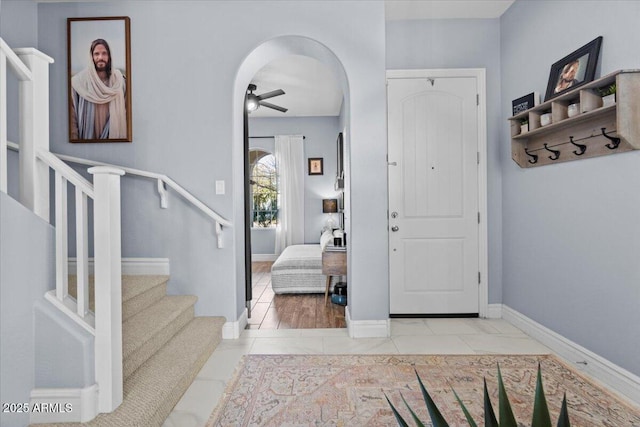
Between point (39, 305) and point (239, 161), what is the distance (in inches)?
72.3

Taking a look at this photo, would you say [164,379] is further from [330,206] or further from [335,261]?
[330,206]

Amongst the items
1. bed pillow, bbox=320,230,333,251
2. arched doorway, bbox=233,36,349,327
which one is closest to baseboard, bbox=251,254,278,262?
bed pillow, bbox=320,230,333,251

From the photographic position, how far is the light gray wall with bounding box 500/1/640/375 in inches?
79.4

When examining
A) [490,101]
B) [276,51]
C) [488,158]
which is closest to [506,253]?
[488,158]

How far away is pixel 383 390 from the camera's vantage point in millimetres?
2090

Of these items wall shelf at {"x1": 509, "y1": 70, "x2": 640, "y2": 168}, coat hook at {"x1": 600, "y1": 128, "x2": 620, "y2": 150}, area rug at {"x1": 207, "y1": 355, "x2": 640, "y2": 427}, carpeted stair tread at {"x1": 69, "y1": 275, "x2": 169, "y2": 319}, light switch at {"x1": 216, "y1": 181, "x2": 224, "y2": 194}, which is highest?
wall shelf at {"x1": 509, "y1": 70, "x2": 640, "y2": 168}

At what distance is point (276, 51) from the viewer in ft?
10.2

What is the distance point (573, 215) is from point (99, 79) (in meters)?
3.59

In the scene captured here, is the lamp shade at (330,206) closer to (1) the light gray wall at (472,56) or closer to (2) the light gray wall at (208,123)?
(1) the light gray wall at (472,56)

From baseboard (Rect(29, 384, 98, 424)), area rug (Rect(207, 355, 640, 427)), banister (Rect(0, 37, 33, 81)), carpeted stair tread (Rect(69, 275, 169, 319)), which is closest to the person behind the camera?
banister (Rect(0, 37, 33, 81))

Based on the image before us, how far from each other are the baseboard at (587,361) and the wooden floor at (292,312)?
1496mm

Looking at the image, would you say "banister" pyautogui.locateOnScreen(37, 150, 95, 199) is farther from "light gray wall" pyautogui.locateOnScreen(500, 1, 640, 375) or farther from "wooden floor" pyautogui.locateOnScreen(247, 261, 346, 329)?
"light gray wall" pyautogui.locateOnScreen(500, 1, 640, 375)

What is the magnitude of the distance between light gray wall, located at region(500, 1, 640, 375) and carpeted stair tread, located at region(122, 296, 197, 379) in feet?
8.67

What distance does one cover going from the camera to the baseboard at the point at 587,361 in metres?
2.00
